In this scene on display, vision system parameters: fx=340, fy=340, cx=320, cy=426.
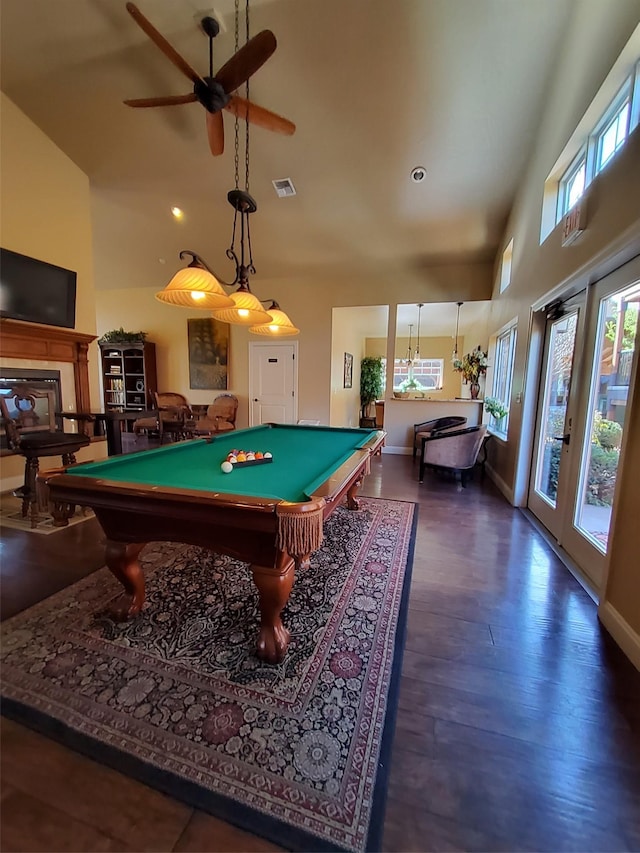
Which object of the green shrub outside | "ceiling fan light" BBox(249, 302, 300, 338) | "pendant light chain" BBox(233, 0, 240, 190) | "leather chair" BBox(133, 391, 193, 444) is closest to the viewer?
the green shrub outside

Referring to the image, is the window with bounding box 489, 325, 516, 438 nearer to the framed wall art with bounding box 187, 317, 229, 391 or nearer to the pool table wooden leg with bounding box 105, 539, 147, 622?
the pool table wooden leg with bounding box 105, 539, 147, 622

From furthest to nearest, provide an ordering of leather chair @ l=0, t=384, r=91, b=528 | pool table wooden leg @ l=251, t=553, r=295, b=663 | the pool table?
leather chair @ l=0, t=384, r=91, b=528 < pool table wooden leg @ l=251, t=553, r=295, b=663 < the pool table

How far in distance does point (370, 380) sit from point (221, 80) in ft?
26.5

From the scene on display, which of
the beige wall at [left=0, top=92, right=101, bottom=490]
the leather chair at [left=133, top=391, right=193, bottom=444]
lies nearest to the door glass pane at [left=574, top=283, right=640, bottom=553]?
the leather chair at [left=133, top=391, right=193, bottom=444]

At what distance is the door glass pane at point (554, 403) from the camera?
2.90 m

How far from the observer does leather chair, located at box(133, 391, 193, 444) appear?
20.1 feet

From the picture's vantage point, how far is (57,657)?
156 centimetres

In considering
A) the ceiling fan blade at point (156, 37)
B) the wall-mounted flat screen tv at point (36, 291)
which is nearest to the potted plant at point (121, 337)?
the wall-mounted flat screen tv at point (36, 291)

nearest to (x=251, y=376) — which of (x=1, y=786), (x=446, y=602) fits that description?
(x=446, y=602)

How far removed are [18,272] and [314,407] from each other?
4584 millimetres

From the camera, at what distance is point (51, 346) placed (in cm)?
430

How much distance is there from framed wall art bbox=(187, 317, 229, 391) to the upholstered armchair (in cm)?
448

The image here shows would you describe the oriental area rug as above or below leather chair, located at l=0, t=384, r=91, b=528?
below

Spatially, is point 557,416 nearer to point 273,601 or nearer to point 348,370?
point 273,601
